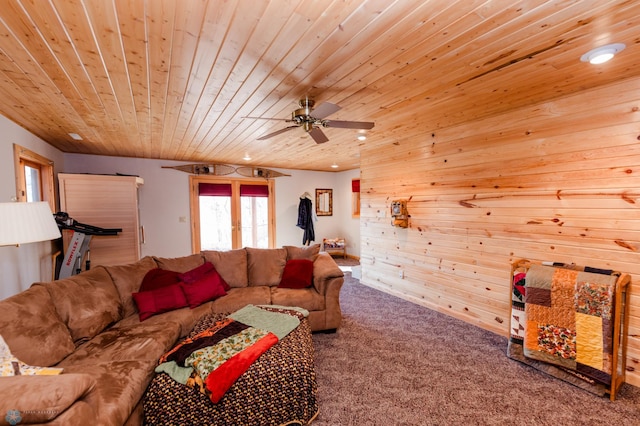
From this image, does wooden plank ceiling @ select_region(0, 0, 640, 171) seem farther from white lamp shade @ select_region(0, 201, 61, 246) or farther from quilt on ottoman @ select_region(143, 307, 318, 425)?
quilt on ottoman @ select_region(143, 307, 318, 425)

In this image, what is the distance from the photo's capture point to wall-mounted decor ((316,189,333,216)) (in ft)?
23.6

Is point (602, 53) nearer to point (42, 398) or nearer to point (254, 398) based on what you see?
point (254, 398)

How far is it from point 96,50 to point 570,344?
3924 mm

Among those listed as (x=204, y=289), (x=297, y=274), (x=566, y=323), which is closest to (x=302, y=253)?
(x=297, y=274)

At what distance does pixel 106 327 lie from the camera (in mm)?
2262

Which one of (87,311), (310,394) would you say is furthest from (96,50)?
(310,394)

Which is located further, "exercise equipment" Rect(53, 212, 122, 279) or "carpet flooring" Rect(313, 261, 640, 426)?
"exercise equipment" Rect(53, 212, 122, 279)

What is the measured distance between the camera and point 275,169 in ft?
21.7

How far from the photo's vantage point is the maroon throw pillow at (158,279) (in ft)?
8.89

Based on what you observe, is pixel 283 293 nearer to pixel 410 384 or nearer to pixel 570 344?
pixel 410 384

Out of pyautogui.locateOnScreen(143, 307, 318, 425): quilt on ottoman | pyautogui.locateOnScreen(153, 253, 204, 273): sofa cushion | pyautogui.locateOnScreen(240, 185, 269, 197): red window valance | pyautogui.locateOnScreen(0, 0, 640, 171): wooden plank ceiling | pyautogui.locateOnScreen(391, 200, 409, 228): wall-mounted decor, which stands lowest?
pyautogui.locateOnScreen(143, 307, 318, 425): quilt on ottoman

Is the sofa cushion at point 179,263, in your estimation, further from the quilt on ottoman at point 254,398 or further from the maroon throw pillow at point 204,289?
the quilt on ottoman at point 254,398

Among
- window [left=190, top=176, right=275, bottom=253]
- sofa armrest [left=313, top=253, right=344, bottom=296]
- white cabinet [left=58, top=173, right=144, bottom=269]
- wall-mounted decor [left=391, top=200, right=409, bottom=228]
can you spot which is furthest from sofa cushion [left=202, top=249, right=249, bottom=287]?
window [left=190, top=176, right=275, bottom=253]

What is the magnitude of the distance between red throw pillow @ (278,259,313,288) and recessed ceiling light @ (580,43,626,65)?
9.64ft
